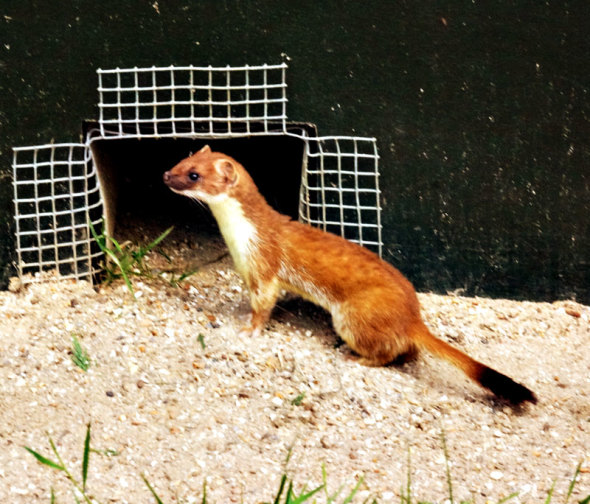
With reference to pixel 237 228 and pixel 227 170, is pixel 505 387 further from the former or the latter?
pixel 227 170

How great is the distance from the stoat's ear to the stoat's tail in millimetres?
1044

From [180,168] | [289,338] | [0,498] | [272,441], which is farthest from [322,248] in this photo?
[0,498]

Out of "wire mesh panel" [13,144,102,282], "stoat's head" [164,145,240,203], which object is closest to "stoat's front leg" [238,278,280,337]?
"stoat's head" [164,145,240,203]

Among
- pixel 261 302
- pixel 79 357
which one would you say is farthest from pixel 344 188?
Result: pixel 79 357

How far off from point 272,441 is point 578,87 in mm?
2217

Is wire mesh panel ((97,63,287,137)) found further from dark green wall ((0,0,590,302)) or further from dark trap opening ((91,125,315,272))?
dark trap opening ((91,125,315,272))

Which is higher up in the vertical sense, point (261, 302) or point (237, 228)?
point (237, 228)

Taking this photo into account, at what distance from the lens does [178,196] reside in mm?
5559

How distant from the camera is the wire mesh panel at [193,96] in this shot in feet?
14.6

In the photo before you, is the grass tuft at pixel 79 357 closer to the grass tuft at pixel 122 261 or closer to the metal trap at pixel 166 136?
the grass tuft at pixel 122 261

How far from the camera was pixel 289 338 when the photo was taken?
4285 mm

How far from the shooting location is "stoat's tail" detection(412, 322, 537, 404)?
381 centimetres

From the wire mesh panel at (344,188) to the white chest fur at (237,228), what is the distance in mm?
485

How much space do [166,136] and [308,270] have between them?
93 centimetres
